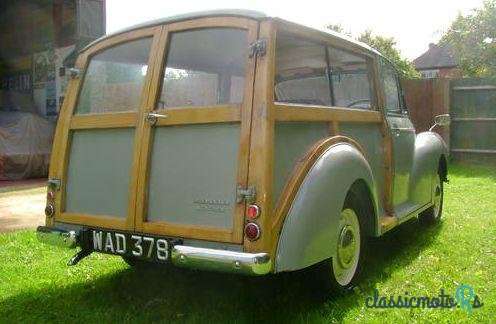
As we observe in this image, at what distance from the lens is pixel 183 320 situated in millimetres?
3283

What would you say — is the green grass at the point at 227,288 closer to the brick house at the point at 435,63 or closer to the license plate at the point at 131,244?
the license plate at the point at 131,244

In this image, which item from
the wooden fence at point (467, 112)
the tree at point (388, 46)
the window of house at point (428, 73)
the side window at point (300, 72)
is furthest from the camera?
the window of house at point (428, 73)

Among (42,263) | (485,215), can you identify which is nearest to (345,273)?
(42,263)

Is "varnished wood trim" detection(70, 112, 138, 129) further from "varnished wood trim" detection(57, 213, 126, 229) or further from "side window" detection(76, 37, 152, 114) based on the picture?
"varnished wood trim" detection(57, 213, 126, 229)

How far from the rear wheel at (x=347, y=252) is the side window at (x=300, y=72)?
77 cm

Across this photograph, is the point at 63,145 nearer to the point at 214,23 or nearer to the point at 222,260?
the point at 214,23

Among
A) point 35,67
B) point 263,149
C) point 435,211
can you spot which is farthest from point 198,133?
point 35,67

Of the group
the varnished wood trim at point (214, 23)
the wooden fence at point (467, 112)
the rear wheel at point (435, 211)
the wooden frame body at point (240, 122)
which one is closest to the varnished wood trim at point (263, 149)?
the wooden frame body at point (240, 122)

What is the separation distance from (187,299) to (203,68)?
5.39 ft

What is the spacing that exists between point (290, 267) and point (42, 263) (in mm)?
2724

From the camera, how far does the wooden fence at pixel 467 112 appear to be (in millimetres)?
11719

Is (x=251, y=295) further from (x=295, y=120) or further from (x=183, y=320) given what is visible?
(x=295, y=120)

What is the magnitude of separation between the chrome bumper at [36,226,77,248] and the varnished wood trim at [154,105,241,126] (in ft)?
3.16

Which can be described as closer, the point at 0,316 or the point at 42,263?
the point at 0,316
